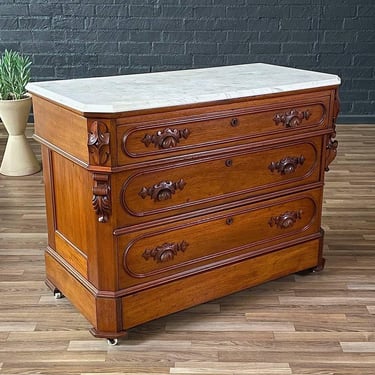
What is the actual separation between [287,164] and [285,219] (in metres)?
0.23

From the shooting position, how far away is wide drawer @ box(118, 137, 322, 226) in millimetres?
2020

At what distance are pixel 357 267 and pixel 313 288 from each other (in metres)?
0.29

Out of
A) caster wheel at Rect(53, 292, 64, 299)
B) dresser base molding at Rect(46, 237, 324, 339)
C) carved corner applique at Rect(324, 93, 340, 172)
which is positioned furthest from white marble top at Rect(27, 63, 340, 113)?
caster wheel at Rect(53, 292, 64, 299)

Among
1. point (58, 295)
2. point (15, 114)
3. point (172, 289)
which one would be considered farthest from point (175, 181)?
point (15, 114)

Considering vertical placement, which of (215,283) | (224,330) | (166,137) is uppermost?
(166,137)

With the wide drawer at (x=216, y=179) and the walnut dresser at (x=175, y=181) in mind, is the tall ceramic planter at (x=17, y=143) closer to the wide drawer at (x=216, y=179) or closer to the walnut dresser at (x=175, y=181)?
the walnut dresser at (x=175, y=181)

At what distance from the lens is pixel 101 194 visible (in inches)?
76.1

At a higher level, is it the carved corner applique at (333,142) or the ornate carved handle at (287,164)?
the carved corner applique at (333,142)

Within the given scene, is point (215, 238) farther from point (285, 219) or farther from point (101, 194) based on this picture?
point (101, 194)

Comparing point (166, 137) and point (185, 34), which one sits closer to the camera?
point (166, 137)

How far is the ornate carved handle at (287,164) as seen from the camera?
2326 mm

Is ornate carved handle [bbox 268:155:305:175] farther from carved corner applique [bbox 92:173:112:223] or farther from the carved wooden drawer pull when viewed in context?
carved corner applique [bbox 92:173:112:223]

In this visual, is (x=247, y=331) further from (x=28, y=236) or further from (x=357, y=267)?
(x=28, y=236)

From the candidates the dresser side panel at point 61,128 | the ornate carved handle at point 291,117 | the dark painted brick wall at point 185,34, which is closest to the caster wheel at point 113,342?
the dresser side panel at point 61,128
